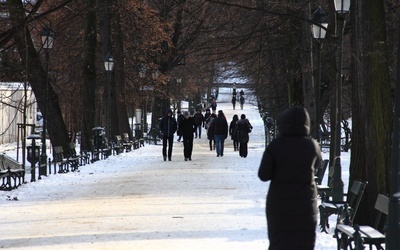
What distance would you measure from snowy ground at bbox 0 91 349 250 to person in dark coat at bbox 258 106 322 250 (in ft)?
11.9

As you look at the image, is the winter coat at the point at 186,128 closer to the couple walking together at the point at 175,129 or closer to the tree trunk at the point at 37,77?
the couple walking together at the point at 175,129

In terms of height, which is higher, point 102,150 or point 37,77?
point 37,77

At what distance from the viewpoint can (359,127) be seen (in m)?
13.2

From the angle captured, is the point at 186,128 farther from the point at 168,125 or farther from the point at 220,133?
the point at 220,133

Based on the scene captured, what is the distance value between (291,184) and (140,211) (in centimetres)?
784

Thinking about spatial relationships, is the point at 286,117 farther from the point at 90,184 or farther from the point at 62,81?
the point at 62,81

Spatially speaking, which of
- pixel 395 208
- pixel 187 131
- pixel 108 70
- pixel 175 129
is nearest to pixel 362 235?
pixel 395 208

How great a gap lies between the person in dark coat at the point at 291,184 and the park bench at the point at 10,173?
1233cm

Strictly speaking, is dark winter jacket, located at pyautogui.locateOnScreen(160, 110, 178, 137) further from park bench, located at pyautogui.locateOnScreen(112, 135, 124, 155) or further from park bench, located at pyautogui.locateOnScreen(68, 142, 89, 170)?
park bench, located at pyautogui.locateOnScreen(112, 135, 124, 155)

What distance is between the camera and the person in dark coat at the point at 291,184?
7.34 meters

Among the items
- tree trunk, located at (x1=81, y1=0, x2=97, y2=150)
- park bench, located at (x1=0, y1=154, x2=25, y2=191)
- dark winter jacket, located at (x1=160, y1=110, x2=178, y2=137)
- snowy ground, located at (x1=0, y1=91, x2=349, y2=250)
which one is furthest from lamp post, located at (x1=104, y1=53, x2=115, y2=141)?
park bench, located at (x1=0, y1=154, x2=25, y2=191)

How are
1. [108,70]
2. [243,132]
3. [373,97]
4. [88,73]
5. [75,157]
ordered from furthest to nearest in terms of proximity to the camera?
[108,70] → [88,73] → [243,132] → [75,157] → [373,97]

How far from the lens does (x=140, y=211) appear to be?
49.3 feet

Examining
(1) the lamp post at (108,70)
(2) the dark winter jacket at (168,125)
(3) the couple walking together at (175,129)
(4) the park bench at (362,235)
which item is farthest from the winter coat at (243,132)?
(4) the park bench at (362,235)
